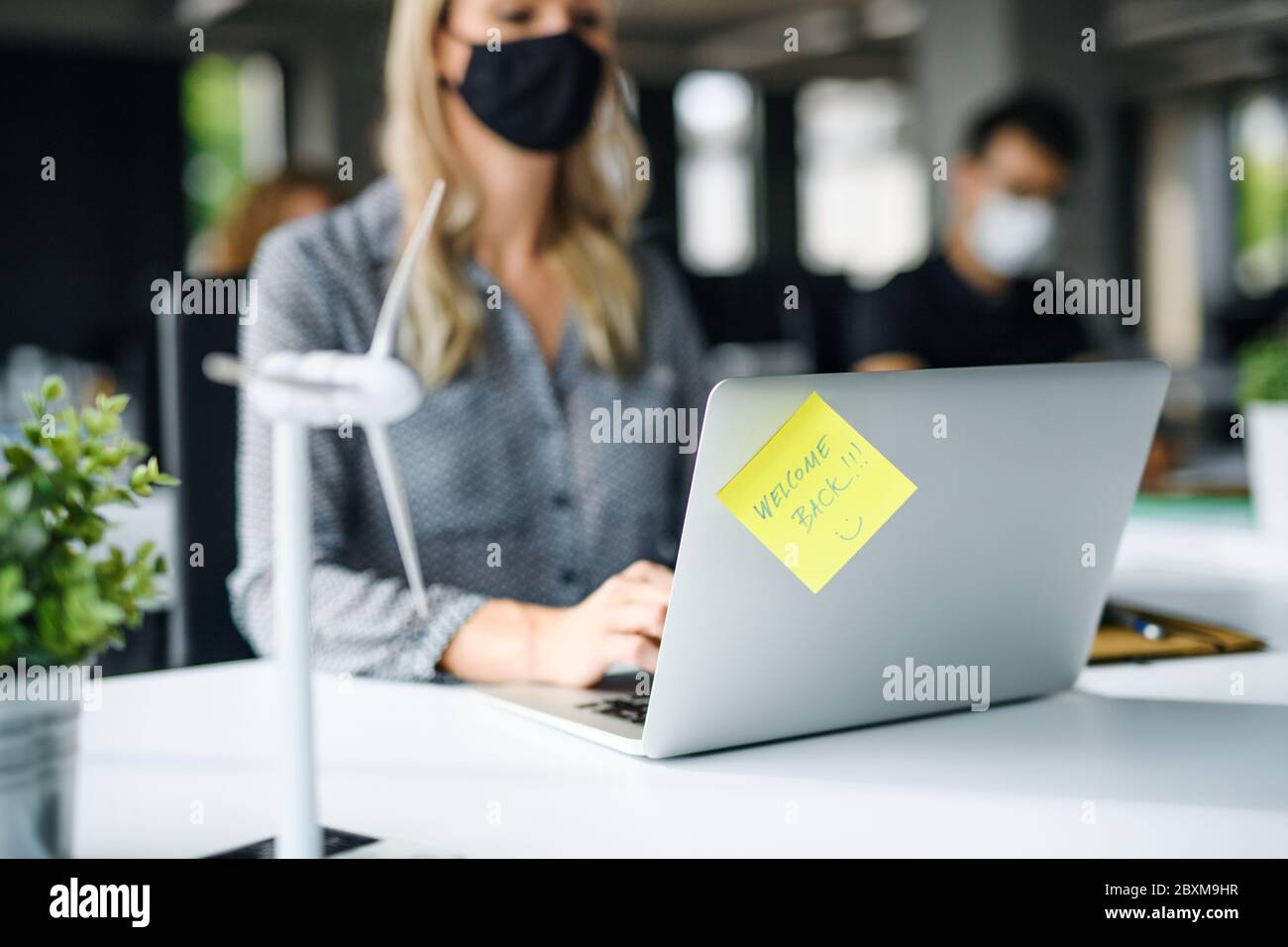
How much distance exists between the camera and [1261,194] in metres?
12.3

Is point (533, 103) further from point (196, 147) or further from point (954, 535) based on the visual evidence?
point (196, 147)

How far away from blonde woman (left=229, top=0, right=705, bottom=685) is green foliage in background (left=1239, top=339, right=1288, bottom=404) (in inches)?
28.2

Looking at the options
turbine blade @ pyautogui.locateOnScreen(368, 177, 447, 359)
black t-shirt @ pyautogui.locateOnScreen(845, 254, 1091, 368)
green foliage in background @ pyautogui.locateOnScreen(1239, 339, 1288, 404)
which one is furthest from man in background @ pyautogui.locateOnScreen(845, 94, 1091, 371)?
turbine blade @ pyautogui.locateOnScreen(368, 177, 447, 359)

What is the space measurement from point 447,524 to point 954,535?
856mm

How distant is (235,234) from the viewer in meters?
4.21

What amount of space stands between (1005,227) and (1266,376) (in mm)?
1838

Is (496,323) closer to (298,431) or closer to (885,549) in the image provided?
(885,549)

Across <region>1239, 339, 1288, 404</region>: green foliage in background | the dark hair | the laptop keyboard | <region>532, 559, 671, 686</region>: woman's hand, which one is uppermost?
the dark hair

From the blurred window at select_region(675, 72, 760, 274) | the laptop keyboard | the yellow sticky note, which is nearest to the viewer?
the yellow sticky note

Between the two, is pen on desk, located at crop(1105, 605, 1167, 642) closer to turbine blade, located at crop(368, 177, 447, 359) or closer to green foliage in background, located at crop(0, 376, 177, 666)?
turbine blade, located at crop(368, 177, 447, 359)

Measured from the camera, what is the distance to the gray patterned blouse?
1446 millimetres

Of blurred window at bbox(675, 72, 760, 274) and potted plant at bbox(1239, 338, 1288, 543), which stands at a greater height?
blurred window at bbox(675, 72, 760, 274)

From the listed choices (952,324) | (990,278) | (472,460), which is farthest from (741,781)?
(990,278)

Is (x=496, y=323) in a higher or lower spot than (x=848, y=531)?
higher
